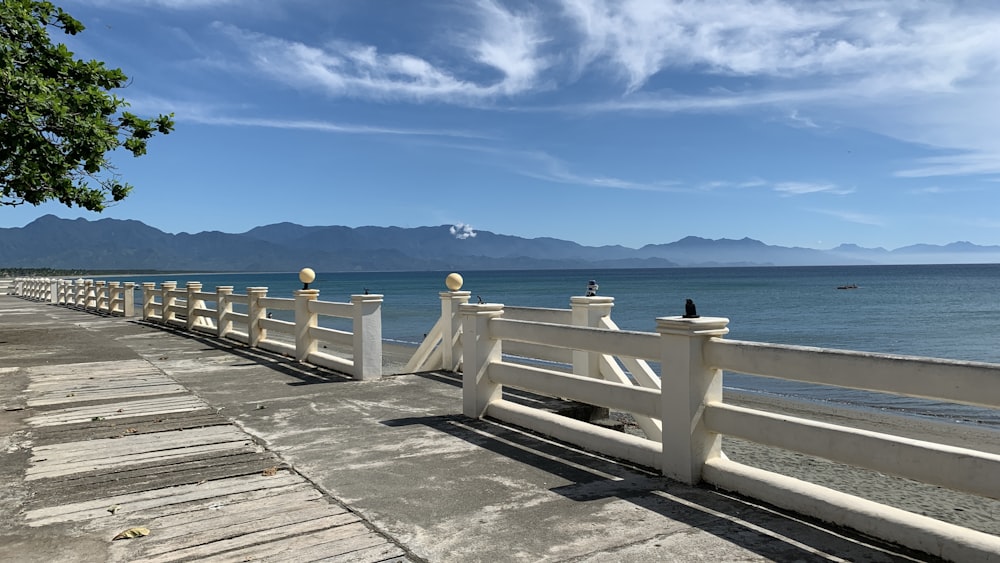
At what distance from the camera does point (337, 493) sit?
4508 millimetres

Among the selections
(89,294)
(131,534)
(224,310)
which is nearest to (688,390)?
Answer: (131,534)

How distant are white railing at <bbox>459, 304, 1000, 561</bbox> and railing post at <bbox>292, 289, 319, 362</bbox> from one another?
5382 mm

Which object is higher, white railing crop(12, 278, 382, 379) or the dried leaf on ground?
white railing crop(12, 278, 382, 379)

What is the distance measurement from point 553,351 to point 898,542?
5.26 metres

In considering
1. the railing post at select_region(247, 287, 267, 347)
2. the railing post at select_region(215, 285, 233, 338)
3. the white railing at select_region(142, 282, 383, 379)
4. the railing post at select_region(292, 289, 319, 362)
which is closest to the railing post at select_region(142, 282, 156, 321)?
the white railing at select_region(142, 282, 383, 379)

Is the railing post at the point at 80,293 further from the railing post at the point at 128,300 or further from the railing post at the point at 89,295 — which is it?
the railing post at the point at 128,300

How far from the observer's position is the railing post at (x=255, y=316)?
41.7ft

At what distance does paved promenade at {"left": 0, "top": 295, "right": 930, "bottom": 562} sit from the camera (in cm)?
360

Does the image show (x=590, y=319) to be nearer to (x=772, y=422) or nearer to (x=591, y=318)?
(x=591, y=318)

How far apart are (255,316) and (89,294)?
62.0 feet

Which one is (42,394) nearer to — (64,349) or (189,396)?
(189,396)

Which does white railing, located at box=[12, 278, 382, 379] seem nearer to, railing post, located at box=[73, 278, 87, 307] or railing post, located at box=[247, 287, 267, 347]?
railing post, located at box=[247, 287, 267, 347]

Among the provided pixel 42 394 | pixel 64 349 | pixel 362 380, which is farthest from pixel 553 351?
pixel 64 349

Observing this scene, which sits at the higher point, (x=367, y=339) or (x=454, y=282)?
(x=454, y=282)
